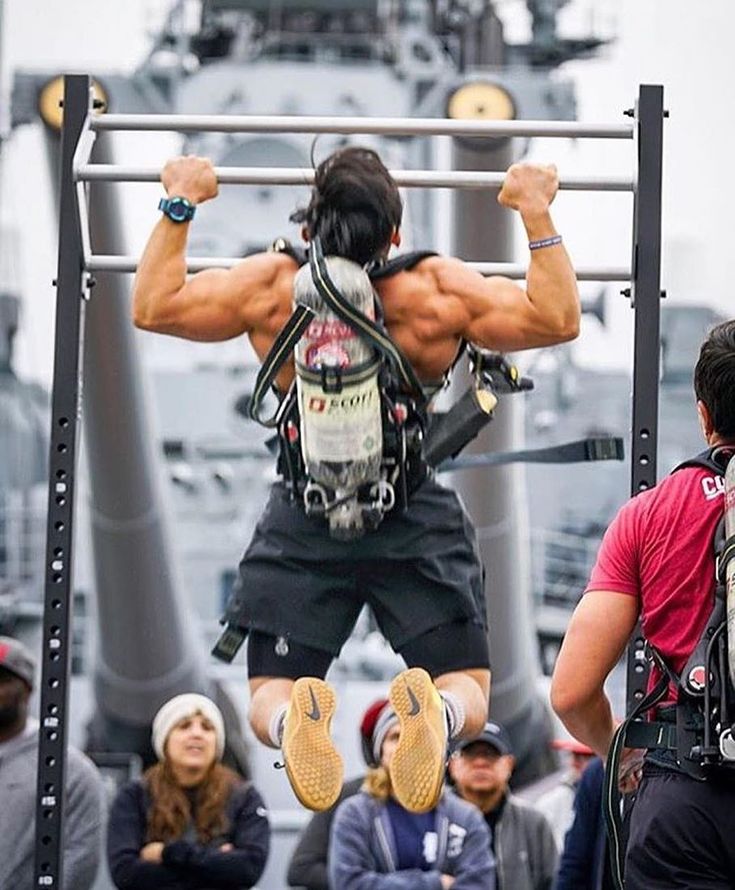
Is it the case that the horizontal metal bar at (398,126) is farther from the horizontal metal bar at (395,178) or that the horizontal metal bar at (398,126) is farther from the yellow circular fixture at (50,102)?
the yellow circular fixture at (50,102)

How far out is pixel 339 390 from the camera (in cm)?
496

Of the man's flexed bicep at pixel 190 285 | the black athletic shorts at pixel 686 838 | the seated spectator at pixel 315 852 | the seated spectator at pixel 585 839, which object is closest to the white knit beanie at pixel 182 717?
the seated spectator at pixel 315 852

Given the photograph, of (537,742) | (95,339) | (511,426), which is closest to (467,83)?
(511,426)

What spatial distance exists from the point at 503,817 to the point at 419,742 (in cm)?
332

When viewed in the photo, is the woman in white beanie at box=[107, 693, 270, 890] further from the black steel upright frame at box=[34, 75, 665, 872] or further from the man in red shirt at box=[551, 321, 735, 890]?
the man in red shirt at box=[551, 321, 735, 890]

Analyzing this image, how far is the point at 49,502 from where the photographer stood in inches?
214

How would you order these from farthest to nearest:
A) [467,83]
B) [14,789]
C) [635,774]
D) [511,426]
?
[511,426]
[467,83]
[14,789]
[635,774]

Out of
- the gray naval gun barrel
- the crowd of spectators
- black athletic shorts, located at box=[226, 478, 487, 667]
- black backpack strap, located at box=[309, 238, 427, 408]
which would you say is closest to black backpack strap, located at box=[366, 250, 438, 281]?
black backpack strap, located at box=[309, 238, 427, 408]

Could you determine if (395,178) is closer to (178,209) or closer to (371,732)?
(178,209)

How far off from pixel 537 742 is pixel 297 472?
9.08m

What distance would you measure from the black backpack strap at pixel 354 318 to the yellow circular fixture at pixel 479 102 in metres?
3.72

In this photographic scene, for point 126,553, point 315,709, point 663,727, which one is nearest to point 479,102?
point 315,709

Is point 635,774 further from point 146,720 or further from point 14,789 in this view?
point 146,720

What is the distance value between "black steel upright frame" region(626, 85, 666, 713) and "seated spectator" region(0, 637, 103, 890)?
238 cm
